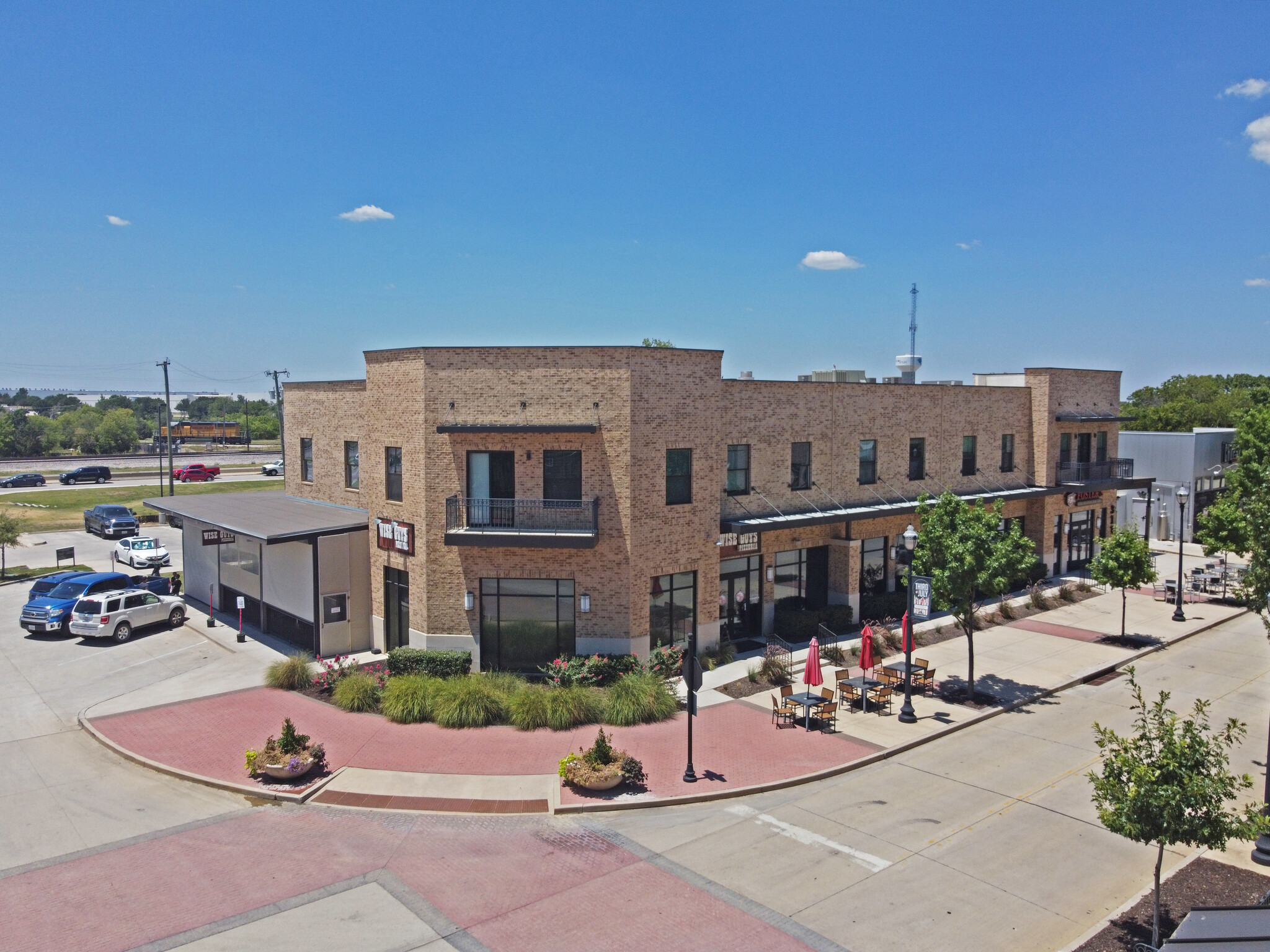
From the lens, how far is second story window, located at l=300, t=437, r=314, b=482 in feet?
98.8

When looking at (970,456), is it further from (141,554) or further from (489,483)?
(141,554)

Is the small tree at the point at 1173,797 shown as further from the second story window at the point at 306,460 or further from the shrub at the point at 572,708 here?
the second story window at the point at 306,460

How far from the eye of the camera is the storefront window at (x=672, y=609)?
23031 millimetres

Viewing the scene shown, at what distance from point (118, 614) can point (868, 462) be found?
82.0 feet

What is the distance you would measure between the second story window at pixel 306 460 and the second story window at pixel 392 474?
683 centimetres

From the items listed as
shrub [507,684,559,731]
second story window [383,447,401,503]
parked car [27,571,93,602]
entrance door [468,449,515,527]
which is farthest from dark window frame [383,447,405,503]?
parked car [27,571,93,602]

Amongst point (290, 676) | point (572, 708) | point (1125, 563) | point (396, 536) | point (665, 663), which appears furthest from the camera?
point (1125, 563)

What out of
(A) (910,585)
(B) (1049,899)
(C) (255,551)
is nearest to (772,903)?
(B) (1049,899)

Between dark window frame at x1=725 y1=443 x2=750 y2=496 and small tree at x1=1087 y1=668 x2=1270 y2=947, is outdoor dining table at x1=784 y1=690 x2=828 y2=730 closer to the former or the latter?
dark window frame at x1=725 y1=443 x2=750 y2=496

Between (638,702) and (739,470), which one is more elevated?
(739,470)

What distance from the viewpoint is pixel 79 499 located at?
221 feet

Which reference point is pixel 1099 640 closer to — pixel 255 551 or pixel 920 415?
pixel 920 415

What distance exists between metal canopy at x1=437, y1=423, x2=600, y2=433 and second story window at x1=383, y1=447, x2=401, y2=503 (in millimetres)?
2440

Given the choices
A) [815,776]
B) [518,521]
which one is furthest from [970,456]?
[815,776]
